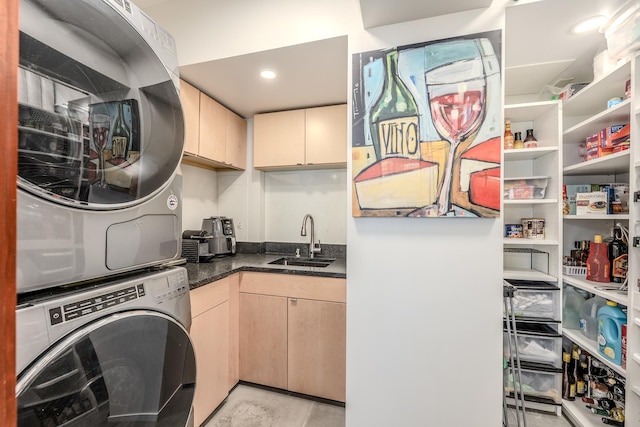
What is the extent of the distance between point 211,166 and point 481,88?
216cm

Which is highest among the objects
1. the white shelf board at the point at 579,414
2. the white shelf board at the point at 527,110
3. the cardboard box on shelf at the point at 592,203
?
the white shelf board at the point at 527,110

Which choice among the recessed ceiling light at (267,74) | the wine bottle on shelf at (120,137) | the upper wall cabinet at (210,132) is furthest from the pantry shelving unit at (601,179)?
the upper wall cabinet at (210,132)

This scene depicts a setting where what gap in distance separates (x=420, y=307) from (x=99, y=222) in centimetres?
129

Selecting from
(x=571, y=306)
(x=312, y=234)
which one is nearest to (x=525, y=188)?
(x=571, y=306)

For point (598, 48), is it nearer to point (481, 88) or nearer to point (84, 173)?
point (481, 88)

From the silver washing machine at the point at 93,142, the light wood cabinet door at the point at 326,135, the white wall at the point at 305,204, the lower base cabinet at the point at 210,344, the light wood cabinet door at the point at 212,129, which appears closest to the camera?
the silver washing machine at the point at 93,142

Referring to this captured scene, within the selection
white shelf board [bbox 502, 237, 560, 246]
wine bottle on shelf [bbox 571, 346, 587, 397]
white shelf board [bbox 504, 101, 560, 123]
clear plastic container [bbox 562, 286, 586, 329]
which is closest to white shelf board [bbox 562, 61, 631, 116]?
white shelf board [bbox 504, 101, 560, 123]

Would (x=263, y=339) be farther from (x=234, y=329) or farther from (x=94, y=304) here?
(x=94, y=304)

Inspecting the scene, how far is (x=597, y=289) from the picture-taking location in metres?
1.48

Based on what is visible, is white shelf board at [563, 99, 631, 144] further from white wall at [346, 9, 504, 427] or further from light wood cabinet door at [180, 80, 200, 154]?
light wood cabinet door at [180, 80, 200, 154]

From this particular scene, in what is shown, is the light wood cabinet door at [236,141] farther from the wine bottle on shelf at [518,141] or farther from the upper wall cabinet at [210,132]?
the wine bottle on shelf at [518,141]

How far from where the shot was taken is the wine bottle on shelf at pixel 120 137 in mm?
772

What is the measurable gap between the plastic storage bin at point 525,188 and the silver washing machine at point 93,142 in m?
2.05

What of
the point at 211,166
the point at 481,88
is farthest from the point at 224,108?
the point at 481,88
